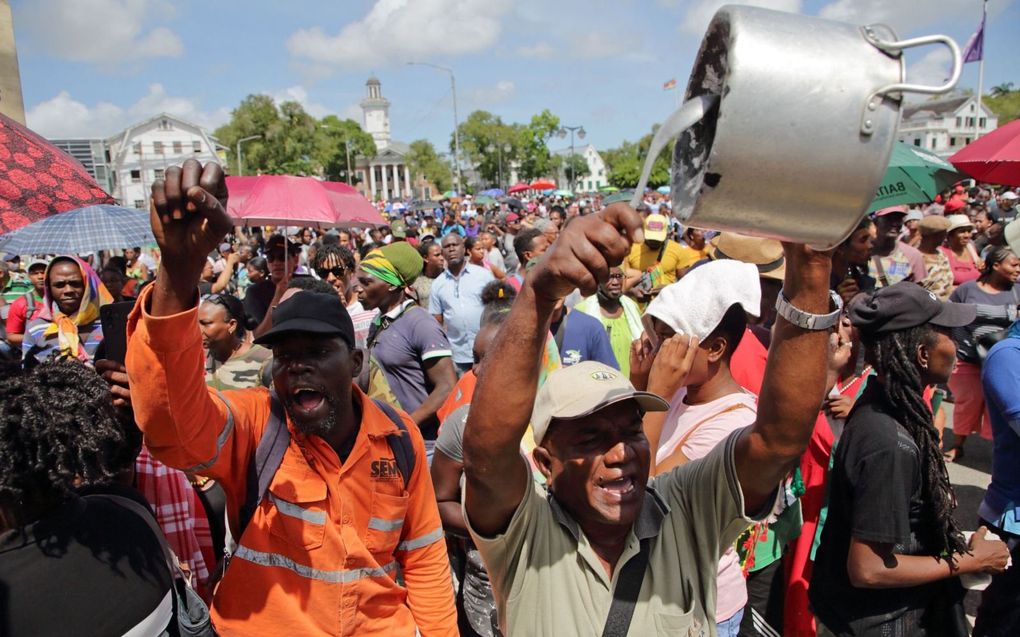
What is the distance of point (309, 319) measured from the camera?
2.34 metres

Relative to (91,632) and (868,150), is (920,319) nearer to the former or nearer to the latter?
(868,150)

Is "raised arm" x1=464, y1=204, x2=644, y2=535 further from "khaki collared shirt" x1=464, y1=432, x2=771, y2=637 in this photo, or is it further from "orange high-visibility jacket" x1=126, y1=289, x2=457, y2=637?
"orange high-visibility jacket" x1=126, y1=289, x2=457, y2=637

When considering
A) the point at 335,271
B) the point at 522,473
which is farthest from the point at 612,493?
the point at 335,271

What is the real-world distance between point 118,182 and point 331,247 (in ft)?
218

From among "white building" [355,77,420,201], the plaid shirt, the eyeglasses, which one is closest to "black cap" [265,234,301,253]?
the eyeglasses

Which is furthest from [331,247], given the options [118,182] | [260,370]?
[118,182]

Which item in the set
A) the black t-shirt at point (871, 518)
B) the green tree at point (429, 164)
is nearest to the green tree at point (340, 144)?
the green tree at point (429, 164)

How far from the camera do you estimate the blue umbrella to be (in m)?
4.78

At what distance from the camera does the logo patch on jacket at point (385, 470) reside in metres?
2.33

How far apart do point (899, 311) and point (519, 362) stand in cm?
189

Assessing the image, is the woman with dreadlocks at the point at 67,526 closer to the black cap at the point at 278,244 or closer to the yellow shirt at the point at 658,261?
the black cap at the point at 278,244

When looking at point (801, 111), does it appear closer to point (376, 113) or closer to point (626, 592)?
point (626, 592)

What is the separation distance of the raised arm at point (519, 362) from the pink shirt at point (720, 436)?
3.28 feet

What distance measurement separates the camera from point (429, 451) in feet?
13.1
